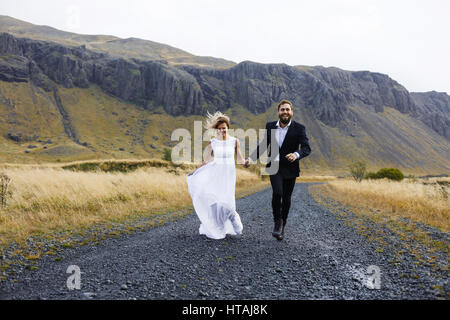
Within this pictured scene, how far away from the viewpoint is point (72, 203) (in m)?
7.91

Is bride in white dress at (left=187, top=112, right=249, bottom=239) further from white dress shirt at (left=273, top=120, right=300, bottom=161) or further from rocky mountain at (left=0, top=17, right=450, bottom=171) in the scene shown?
rocky mountain at (left=0, top=17, right=450, bottom=171)

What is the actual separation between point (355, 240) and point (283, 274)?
281 centimetres

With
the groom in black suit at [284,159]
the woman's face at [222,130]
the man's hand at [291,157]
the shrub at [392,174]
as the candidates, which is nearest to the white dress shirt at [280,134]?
the groom in black suit at [284,159]

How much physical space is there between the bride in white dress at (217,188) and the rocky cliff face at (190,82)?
112m

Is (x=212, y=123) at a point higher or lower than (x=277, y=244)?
higher

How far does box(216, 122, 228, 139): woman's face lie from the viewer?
6.26 metres

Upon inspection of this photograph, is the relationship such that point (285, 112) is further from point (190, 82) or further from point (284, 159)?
point (190, 82)

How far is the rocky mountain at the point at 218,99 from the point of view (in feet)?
309

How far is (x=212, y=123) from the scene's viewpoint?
6379mm

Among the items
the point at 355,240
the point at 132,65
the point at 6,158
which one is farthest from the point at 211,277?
the point at 132,65

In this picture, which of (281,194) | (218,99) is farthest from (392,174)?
(218,99)

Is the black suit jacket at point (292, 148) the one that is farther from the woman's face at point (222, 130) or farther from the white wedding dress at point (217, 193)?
the woman's face at point (222, 130)

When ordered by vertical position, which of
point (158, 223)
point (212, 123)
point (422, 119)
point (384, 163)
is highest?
point (422, 119)
